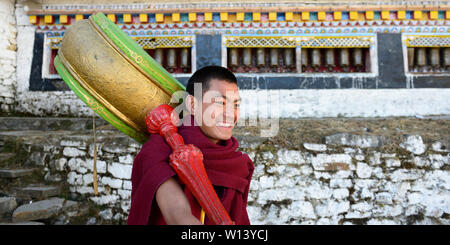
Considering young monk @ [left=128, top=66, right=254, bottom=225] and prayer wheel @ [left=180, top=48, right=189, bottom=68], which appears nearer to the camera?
young monk @ [left=128, top=66, right=254, bottom=225]

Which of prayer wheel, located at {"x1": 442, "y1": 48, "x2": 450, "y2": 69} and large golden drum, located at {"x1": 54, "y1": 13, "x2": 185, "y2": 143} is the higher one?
prayer wheel, located at {"x1": 442, "y1": 48, "x2": 450, "y2": 69}

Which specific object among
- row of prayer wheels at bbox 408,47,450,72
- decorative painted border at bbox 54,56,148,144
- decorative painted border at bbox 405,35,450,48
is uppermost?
decorative painted border at bbox 405,35,450,48

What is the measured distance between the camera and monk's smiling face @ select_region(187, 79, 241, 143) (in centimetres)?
115

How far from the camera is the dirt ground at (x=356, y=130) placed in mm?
3434

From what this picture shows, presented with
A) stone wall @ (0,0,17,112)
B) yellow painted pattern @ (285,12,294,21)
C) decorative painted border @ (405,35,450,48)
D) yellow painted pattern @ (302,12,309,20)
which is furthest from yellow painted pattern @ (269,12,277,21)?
stone wall @ (0,0,17,112)

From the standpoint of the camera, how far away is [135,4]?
5656 mm

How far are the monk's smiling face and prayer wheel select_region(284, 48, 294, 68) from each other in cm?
484

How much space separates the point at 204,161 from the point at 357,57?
18.5ft

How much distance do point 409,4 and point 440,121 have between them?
2.69 metres

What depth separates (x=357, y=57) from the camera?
5.70 metres

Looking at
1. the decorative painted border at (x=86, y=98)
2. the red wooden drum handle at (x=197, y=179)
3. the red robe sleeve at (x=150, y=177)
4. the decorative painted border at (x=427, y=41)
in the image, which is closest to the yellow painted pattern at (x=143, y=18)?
the decorative painted border at (x=86, y=98)

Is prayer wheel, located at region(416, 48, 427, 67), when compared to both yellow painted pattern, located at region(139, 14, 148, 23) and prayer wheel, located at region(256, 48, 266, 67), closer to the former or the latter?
prayer wheel, located at region(256, 48, 266, 67)

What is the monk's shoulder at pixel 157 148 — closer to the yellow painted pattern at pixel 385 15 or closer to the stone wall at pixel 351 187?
the stone wall at pixel 351 187

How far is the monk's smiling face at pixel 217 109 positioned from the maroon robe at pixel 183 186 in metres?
0.04
